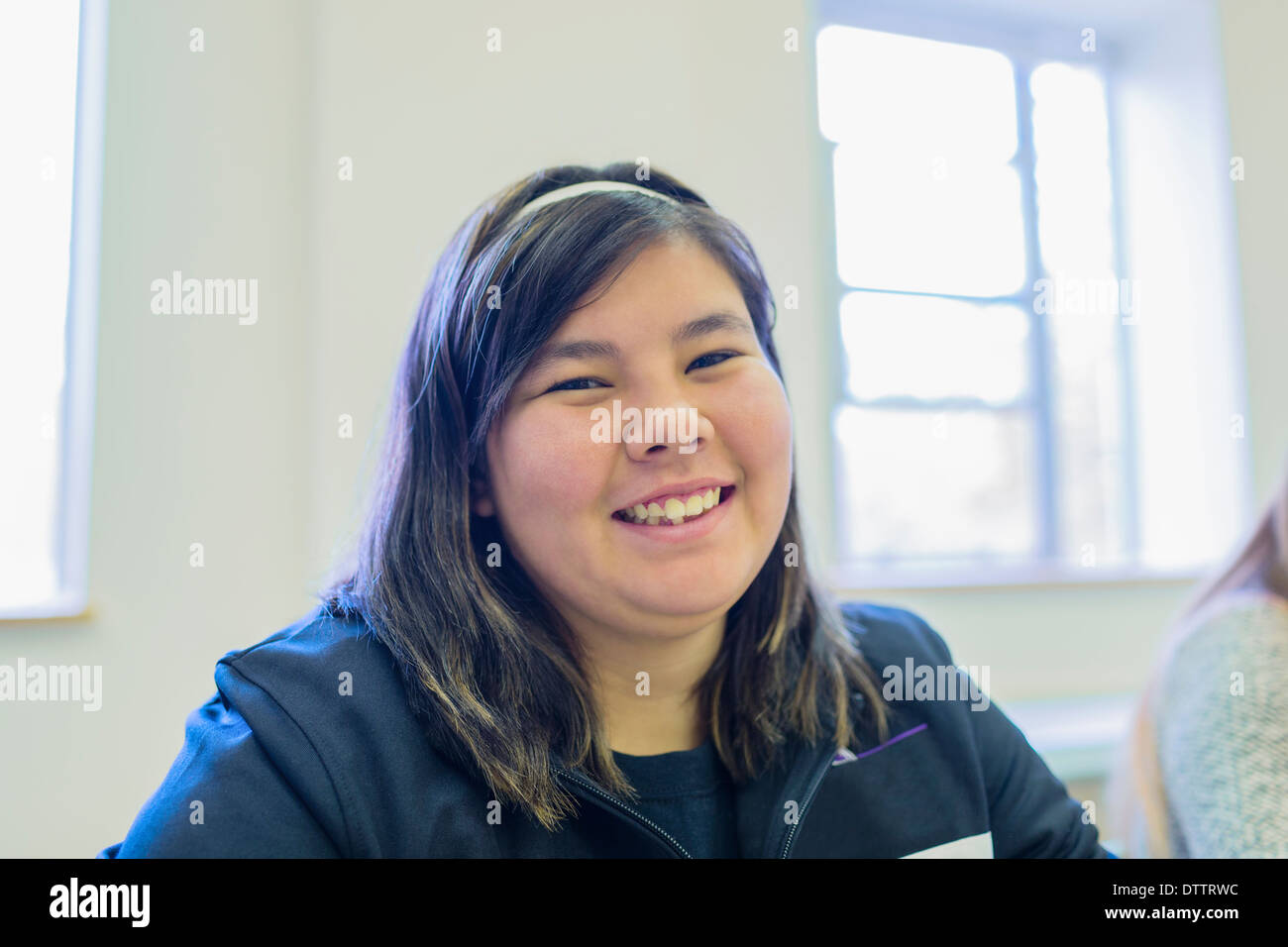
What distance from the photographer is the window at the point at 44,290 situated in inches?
29.2

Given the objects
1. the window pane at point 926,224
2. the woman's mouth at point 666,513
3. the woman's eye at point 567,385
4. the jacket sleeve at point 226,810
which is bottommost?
the jacket sleeve at point 226,810

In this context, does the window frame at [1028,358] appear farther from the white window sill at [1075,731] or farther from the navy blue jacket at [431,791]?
the navy blue jacket at [431,791]

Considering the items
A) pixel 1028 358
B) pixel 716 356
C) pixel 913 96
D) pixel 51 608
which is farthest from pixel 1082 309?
pixel 51 608

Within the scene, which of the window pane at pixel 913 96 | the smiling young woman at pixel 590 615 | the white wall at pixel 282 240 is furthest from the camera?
the window pane at pixel 913 96

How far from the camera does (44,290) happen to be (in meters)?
0.78

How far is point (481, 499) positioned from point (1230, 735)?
2.54 ft

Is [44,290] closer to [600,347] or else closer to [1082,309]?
[600,347]

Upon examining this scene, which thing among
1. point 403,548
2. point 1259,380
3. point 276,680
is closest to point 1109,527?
point 1259,380

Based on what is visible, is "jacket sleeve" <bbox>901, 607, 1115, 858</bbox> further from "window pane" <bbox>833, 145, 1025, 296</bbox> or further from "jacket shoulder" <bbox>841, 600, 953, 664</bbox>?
"window pane" <bbox>833, 145, 1025, 296</bbox>

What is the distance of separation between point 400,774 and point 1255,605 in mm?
899

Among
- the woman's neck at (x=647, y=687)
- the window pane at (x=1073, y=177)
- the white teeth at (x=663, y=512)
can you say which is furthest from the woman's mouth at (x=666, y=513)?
the window pane at (x=1073, y=177)

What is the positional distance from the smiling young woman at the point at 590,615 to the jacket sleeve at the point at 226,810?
2 cm

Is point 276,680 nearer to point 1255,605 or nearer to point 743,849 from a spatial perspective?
point 743,849

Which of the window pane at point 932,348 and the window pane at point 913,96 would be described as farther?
the window pane at point 932,348
